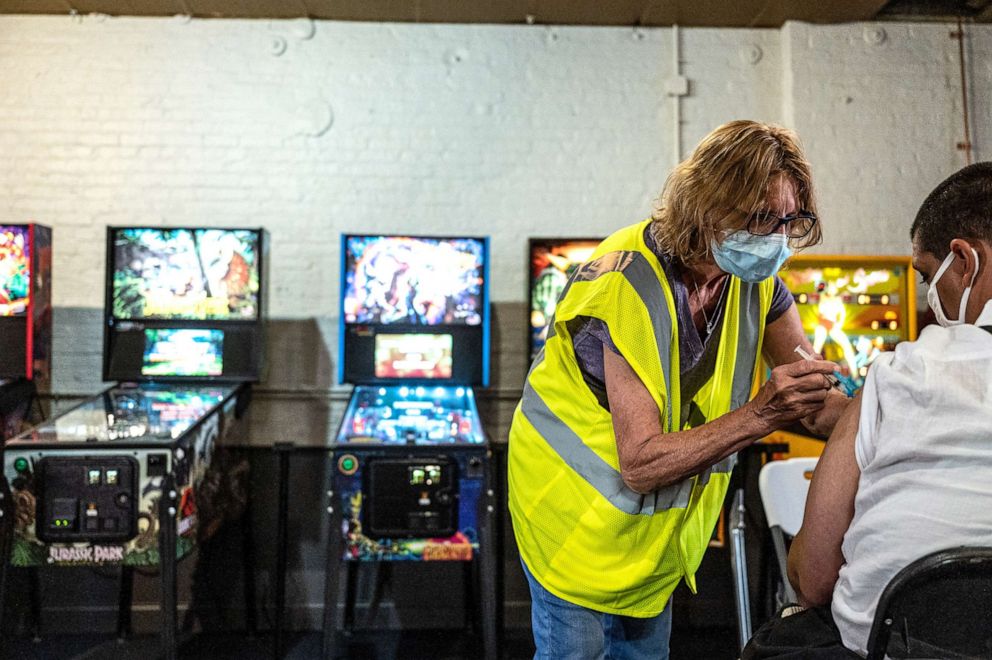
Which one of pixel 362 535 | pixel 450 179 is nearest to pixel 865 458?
pixel 362 535

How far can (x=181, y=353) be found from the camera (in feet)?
11.1

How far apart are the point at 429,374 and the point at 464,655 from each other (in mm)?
1212

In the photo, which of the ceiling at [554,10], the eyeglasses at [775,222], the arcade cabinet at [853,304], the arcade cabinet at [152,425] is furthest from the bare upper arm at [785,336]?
the ceiling at [554,10]

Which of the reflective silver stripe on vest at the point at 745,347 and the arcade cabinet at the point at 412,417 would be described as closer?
the reflective silver stripe on vest at the point at 745,347

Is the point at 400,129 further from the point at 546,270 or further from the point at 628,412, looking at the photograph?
the point at 628,412

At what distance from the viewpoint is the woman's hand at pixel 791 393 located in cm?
114

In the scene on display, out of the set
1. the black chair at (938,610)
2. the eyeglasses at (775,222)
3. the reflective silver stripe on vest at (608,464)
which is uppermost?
the eyeglasses at (775,222)

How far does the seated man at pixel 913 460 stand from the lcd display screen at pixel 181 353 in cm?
276

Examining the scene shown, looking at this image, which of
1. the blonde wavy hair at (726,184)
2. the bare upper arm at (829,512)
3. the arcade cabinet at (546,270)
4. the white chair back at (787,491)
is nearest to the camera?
the bare upper arm at (829,512)

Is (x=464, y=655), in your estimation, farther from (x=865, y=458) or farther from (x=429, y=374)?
(x=865, y=458)

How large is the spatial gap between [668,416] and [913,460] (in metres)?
0.43

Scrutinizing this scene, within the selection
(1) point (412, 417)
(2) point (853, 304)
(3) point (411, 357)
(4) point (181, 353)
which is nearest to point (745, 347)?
(1) point (412, 417)

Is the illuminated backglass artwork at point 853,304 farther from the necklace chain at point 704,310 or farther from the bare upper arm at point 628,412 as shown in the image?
the bare upper arm at point 628,412

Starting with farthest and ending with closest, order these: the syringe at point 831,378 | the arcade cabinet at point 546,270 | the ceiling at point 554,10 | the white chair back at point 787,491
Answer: the ceiling at point 554,10, the arcade cabinet at point 546,270, the white chair back at point 787,491, the syringe at point 831,378
